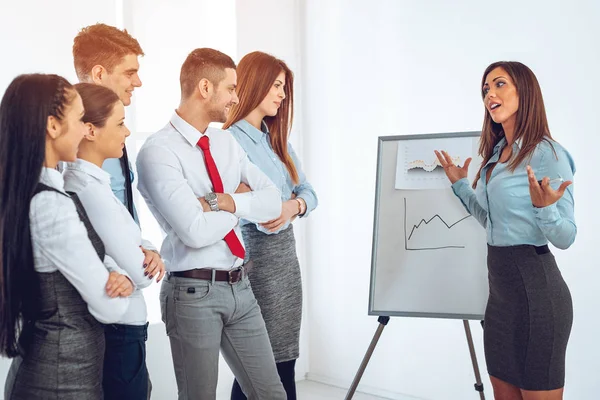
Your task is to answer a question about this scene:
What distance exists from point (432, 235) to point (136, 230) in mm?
1616

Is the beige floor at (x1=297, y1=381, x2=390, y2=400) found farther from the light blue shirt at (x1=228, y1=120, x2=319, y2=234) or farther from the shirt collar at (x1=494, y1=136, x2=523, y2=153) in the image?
the shirt collar at (x1=494, y1=136, x2=523, y2=153)

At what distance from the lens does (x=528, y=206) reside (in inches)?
89.6

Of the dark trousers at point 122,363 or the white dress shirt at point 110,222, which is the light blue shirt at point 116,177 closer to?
the white dress shirt at point 110,222

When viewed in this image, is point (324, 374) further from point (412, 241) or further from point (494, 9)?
point (494, 9)

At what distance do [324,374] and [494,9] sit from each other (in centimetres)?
246

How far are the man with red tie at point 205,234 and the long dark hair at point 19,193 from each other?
51 centimetres

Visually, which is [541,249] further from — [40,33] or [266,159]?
[40,33]

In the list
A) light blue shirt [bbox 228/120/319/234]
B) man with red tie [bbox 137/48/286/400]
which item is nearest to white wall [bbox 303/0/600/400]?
light blue shirt [bbox 228/120/319/234]

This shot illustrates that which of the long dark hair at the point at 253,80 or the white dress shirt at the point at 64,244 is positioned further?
the long dark hair at the point at 253,80

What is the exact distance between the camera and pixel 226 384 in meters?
4.00

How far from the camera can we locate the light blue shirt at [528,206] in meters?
2.19

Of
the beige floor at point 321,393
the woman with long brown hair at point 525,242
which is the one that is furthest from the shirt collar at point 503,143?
the beige floor at point 321,393

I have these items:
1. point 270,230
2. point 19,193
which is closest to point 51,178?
point 19,193

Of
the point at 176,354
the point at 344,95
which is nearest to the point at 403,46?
the point at 344,95
